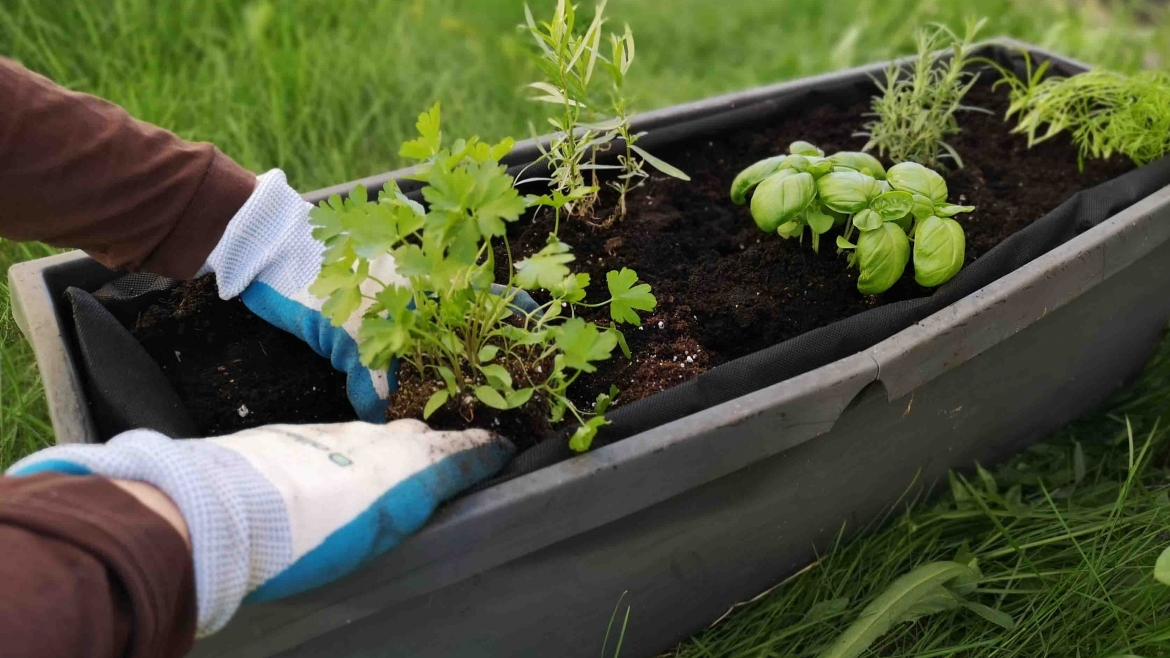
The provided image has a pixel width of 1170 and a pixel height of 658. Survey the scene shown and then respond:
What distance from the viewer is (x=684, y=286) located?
1.42 metres

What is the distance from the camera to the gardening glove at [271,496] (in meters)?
0.78

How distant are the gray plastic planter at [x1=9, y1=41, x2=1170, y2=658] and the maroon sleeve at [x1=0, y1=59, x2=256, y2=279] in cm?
12

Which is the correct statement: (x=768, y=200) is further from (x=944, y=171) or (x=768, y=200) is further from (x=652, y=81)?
(x=652, y=81)

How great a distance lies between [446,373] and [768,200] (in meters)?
0.60

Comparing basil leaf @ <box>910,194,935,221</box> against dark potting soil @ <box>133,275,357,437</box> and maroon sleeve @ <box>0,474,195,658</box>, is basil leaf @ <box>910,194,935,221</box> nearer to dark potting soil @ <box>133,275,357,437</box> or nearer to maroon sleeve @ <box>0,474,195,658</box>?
dark potting soil @ <box>133,275,357,437</box>

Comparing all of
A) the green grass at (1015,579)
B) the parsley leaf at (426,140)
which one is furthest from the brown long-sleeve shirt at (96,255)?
the green grass at (1015,579)

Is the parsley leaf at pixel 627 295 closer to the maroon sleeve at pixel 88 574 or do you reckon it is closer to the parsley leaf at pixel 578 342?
the parsley leaf at pixel 578 342

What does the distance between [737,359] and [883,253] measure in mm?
299

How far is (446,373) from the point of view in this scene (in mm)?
1015

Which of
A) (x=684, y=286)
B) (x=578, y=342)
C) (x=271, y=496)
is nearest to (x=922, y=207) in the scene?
(x=684, y=286)

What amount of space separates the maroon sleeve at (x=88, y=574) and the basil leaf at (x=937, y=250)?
41.7 inches

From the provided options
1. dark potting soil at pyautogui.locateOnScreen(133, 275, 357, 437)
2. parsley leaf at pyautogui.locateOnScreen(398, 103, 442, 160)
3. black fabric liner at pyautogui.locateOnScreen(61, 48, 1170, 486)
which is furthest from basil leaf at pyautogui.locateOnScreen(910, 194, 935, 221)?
dark potting soil at pyautogui.locateOnScreen(133, 275, 357, 437)

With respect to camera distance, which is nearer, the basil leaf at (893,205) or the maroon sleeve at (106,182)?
the maroon sleeve at (106,182)

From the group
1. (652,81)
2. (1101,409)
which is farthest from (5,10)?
(1101,409)
